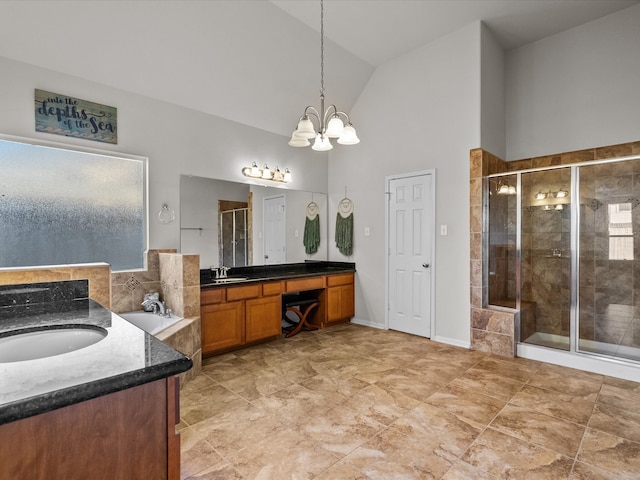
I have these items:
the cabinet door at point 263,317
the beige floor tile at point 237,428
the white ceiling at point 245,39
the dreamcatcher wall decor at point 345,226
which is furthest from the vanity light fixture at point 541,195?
the beige floor tile at point 237,428

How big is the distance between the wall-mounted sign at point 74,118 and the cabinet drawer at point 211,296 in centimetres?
169

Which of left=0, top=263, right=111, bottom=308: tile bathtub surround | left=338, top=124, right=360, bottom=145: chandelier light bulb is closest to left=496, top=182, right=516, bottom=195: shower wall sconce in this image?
left=338, top=124, right=360, bottom=145: chandelier light bulb

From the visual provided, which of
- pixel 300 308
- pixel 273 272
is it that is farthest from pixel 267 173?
pixel 300 308

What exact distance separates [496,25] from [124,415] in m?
4.86

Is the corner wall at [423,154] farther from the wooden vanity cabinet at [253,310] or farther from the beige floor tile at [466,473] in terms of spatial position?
the beige floor tile at [466,473]

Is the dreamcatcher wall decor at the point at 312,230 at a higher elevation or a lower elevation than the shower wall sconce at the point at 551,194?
lower

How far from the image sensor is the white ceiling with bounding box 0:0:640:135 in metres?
2.75

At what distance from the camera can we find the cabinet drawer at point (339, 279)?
474 centimetres

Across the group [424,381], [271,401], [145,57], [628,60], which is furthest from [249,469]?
[628,60]

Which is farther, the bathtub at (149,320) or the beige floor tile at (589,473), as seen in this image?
the bathtub at (149,320)

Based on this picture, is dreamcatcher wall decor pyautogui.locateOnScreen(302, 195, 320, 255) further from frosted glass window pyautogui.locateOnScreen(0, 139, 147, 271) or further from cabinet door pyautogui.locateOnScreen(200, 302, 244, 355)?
frosted glass window pyautogui.locateOnScreen(0, 139, 147, 271)

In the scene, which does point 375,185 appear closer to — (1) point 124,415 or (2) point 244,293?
(2) point 244,293

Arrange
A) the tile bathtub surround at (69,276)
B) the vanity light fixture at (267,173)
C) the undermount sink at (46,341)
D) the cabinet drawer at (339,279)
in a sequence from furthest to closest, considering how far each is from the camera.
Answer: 1. the cabinet drawer at (339,279)
2. the vanity light fixture at (267,173)
3. the tile bathtub surround at (69,276)
4. the undermount sink at (46,341)

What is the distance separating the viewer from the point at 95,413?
2.80 ft
